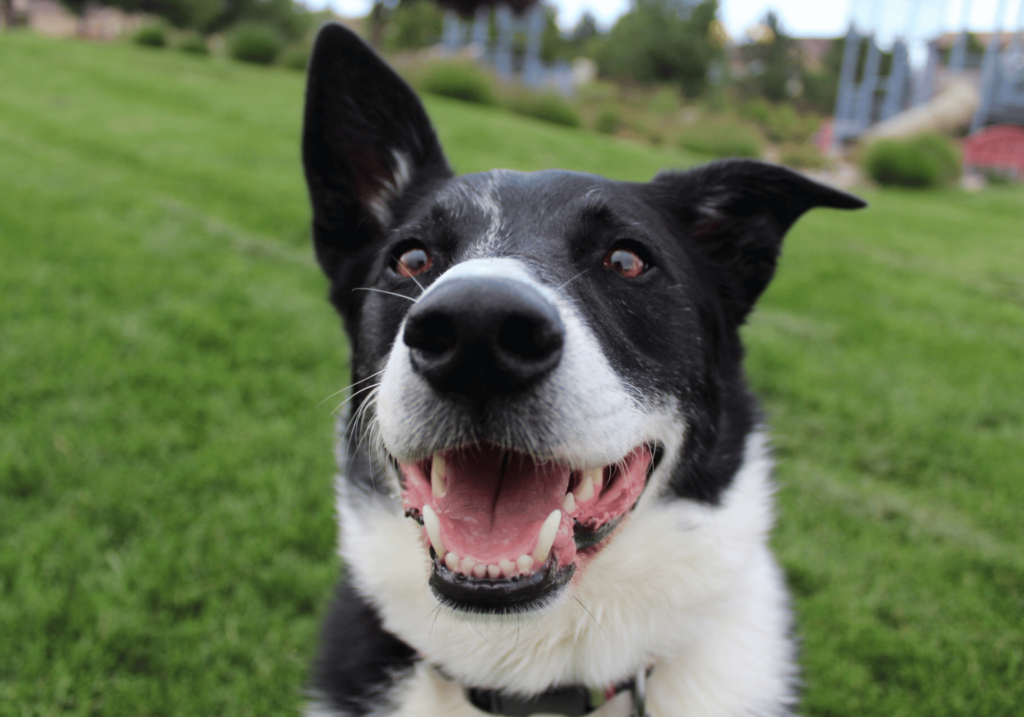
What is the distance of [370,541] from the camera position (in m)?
2.08

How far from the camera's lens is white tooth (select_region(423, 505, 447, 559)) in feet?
5.17

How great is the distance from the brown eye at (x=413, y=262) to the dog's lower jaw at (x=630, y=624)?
0.75 m

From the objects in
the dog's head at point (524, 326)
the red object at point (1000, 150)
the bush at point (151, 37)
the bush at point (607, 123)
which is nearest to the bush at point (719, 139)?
the bush at point (607, 123)

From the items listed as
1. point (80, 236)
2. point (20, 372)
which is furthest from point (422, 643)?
point (80, 236)

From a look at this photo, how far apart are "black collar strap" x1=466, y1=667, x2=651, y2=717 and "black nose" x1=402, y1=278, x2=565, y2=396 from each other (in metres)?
1.02

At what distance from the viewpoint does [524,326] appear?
1.32m

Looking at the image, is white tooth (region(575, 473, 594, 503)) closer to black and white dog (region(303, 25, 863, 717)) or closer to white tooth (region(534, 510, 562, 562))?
black and white dog (region(303, 25, 863, 717))

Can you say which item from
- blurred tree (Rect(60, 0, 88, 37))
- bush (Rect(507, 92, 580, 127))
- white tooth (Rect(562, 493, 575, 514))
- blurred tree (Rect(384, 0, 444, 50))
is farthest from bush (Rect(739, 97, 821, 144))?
blurred tree (Rect(60, 0, 88, 37))

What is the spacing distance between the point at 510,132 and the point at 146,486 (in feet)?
37.6

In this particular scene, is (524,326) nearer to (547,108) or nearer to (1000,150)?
(547,108)

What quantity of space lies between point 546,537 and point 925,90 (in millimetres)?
30133

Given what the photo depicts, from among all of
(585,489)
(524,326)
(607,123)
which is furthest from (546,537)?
(607,123)

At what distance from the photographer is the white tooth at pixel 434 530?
1575mm

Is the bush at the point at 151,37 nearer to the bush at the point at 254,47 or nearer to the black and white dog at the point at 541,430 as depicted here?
the bush at the point at 254,47
